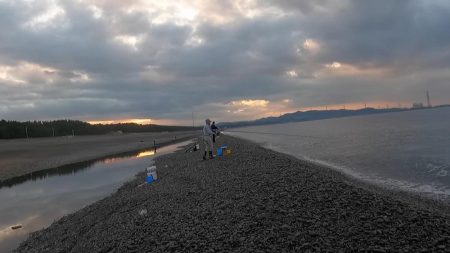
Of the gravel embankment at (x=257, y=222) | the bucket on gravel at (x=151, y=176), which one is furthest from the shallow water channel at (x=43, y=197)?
the bucket on gravel at (x=151, y=176)

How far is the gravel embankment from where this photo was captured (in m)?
7.57

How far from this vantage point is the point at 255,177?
51.8 ft

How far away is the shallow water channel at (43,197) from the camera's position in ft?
52.3

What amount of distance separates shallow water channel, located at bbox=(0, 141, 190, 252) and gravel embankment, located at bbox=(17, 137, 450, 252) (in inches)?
Answer: 81.2

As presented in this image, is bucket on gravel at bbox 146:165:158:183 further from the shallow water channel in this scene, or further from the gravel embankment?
the gravel embankment

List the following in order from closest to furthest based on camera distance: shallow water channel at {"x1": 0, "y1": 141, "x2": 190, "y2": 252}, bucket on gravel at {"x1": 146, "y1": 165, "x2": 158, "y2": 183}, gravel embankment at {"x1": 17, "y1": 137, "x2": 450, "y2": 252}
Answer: gravel embankment at {"x1": 17, "y1": 137, "x2": 450, "y2": 252} < shallow water channel at {"x1": 0, "y1": 141, "x2": 190, "y2": 252} < bucket on gravel at {"x1": 146, "y1": 165, "x2": 158, "y2": 183}

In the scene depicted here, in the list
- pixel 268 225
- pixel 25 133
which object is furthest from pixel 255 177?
pixel 25 133

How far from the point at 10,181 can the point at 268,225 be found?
29447 mm

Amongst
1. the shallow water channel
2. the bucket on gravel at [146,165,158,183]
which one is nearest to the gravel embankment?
the shallow water channel

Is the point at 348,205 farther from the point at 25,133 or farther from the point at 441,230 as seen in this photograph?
the point at 25,133

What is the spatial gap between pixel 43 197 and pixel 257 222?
58.7ft

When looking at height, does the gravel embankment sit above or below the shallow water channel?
above

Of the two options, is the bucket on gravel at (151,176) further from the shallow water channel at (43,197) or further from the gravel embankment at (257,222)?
the gravel embankment at (257,222)

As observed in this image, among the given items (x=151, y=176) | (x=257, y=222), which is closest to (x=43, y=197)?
(x=151, y=176)
